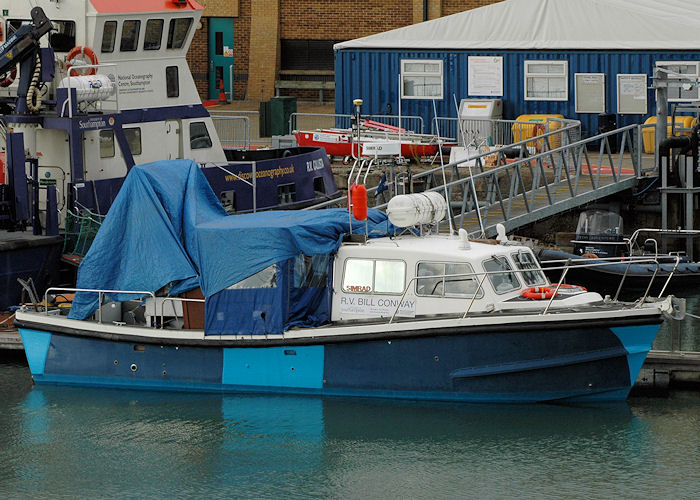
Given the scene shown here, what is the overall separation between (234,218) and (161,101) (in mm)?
7607

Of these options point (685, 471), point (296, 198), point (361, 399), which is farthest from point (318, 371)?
point (296, 198)

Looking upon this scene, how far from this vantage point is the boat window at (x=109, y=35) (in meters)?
22.5

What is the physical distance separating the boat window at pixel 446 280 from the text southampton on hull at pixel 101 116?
690 cm

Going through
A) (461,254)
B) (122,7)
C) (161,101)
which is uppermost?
(122,7)

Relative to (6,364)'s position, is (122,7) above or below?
above

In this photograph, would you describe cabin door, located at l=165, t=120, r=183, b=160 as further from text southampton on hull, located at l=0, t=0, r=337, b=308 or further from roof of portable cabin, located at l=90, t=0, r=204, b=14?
roof of portable cabin, located at l=90, t=0, r=204, b=14

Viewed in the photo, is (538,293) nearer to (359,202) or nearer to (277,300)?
(359,202)

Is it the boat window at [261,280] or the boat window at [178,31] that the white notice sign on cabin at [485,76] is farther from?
the boat window at [261,280]

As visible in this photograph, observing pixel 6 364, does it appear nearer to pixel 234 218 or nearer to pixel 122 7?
pixel 234 218

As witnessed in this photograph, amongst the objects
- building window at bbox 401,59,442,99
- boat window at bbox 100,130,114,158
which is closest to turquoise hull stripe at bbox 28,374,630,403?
boat window at bbox 100,130,114,158

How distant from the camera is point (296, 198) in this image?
78.3 feet

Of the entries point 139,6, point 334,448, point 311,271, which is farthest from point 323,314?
point 139,6

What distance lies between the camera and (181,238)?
653 inches

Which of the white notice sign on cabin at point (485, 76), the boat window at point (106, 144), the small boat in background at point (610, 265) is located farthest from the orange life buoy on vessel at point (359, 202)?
the white notice sign on cabin at point (485, 76)
